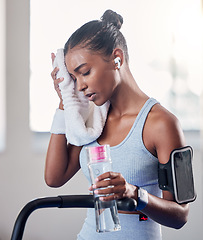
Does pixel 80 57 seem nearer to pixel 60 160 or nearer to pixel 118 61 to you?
pixel 118 61

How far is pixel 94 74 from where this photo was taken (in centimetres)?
108

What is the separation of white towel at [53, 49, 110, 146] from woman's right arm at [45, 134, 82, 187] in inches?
2.2

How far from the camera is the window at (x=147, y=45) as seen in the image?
2.05m

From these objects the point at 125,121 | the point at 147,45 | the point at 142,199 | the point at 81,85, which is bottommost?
the point at 142,199

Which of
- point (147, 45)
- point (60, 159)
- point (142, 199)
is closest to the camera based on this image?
point (142, 199)

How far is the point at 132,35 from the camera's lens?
2168mm

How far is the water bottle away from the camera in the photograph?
770 millimetres

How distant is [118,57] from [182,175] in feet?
1.27

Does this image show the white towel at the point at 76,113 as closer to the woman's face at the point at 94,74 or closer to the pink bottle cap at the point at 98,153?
the woman's face at the point at 94,74

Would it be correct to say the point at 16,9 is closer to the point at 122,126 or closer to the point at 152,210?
the point at 122,126

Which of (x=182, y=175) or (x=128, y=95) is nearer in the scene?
(x=182, y=175)

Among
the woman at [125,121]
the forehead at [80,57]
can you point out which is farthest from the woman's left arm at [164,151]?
the forehead at [80,57]

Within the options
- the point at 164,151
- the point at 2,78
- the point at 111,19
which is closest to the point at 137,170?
the point at 164,151

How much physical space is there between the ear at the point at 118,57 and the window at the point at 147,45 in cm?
99
